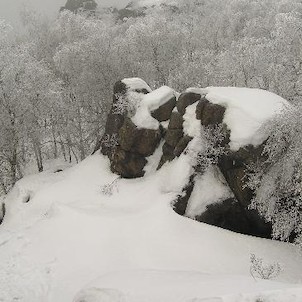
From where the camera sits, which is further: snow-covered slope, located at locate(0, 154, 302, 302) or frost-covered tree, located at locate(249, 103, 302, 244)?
frost-covered tree, located at locate(249, 103, 302, 244)

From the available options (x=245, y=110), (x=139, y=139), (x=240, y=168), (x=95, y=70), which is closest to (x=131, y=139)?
(x=139, y=139)

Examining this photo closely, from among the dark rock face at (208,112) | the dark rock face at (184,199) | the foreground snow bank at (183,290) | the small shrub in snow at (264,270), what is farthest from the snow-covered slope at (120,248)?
the dark rock face at (208,112)

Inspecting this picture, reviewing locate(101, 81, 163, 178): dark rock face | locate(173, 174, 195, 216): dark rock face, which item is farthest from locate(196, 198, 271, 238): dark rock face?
locate(101, 81, 163, 178): dark rock face

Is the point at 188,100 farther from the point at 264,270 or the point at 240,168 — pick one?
the point at 264,270

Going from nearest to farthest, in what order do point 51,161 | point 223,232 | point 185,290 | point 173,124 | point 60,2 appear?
point 185,290, point 223,232, point 173,124, point 51,161, point 60,2

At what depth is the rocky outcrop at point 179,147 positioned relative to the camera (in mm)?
21641

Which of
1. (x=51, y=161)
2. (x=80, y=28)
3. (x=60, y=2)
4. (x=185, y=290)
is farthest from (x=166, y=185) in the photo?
(x=60, y=2)

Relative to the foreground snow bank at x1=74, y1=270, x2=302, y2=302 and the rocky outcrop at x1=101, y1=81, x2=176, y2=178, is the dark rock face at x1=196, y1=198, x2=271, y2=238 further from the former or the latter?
the foreground snow bank at x1=74, y1=270, x2=302, y2=302

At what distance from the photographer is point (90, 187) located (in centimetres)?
2681

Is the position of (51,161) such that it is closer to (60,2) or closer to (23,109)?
(23,109)

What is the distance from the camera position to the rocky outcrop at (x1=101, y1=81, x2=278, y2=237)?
21.6 m

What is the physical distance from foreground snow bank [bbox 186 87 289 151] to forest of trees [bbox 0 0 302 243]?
17.8ft

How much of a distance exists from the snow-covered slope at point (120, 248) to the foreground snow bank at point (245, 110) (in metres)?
3.23

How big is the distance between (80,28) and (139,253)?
1124 inches
